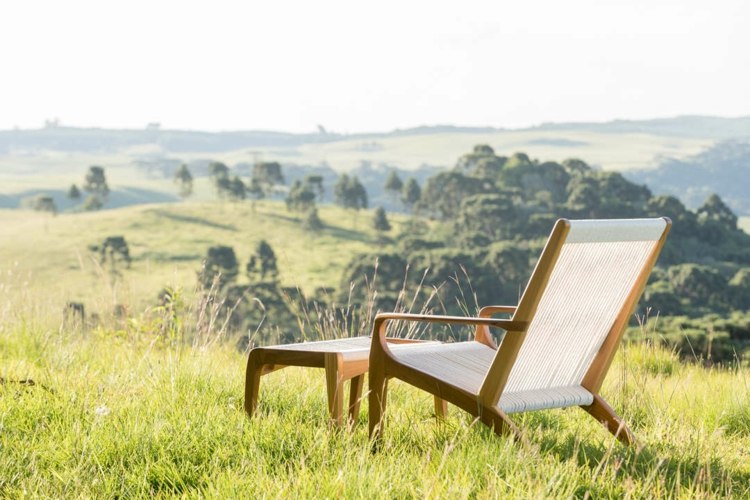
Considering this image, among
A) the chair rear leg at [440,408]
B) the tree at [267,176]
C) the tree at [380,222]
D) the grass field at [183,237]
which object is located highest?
the chair rear leg at [440,408]

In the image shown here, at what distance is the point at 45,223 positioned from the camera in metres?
Answer: 72.0

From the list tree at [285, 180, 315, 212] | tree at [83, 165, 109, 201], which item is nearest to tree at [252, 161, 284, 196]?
tree at [285, 180, 315, 212]

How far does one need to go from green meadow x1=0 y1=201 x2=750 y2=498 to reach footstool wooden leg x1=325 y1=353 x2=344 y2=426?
3.9 inches

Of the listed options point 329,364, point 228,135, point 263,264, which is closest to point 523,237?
point 263,264

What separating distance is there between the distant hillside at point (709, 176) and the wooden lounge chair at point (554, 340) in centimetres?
8862

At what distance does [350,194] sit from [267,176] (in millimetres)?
9230

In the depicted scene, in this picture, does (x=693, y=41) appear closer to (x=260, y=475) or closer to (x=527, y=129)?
(x=527, y=129)

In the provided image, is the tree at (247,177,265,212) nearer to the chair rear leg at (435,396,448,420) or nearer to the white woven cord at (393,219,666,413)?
the chair rear leg at (435,396,448,420)

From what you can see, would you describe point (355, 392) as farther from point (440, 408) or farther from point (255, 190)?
point (255, 190)

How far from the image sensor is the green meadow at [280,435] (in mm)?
2598

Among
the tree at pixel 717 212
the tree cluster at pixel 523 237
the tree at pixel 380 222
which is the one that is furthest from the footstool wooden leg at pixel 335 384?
the tree at pixel 380 222

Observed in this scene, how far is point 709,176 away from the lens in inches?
3688

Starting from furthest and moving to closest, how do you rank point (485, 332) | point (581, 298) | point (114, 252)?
point (114, 252)
point (485, 332)
point (581, 298)

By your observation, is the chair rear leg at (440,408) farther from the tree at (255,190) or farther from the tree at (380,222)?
the tree at (255,190)
